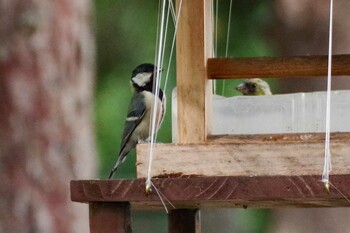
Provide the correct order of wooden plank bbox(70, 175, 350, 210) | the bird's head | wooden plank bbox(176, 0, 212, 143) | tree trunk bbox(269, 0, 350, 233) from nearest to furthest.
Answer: wooden plank bbox(70, 175, 350, 210), wooden plank bbox(176, 0, 212, 143), the bird's head, tree trunk bbox(269, 0, 350, 233)

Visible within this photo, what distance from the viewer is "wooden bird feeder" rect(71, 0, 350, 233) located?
781 millimetres

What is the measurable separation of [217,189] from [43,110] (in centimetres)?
64

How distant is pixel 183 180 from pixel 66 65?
0.63 metres

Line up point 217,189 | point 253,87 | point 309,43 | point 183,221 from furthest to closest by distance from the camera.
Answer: point 309,43
point 253,87
point 183,221
point 217,189

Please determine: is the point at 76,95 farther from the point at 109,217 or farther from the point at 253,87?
the point at 109,217

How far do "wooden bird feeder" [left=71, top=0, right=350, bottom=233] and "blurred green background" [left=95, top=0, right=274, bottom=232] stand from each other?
1.46 feet

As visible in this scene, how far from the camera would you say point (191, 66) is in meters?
0.89

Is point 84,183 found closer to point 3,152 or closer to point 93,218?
point 93,218

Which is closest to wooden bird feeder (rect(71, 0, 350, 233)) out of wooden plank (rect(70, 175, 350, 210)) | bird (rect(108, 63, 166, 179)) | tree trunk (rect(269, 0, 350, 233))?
wooden plank (rect(70, 175, 350, 210))

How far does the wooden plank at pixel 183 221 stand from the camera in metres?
1.11

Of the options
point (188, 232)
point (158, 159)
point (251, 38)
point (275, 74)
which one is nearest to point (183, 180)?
point (158, 159)

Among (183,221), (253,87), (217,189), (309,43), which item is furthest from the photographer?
(309,43)

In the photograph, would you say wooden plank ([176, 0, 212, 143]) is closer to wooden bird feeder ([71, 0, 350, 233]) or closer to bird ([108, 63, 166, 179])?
wooden bird feeder ([71, 0, 350, 233])

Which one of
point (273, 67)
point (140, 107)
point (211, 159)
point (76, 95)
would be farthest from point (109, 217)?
point (76, 95)
